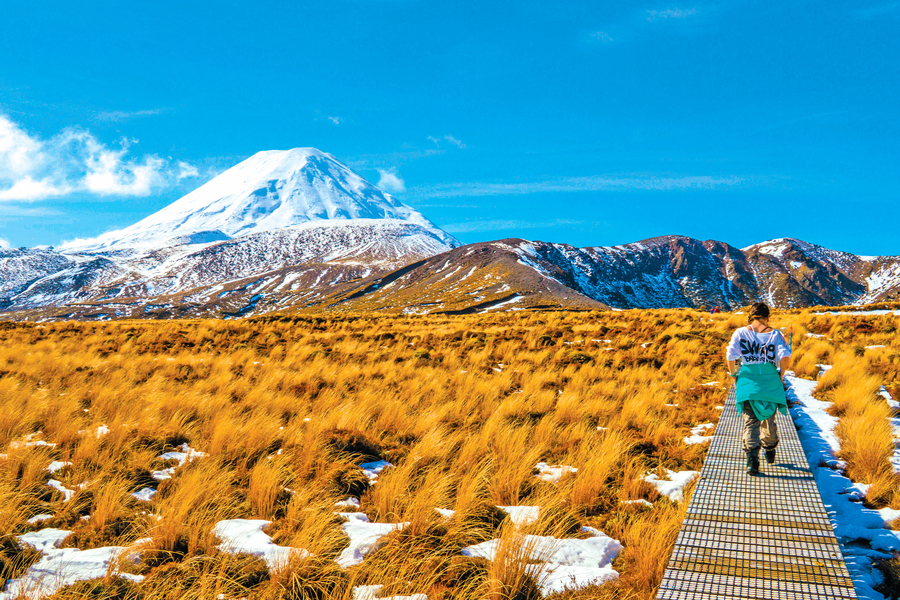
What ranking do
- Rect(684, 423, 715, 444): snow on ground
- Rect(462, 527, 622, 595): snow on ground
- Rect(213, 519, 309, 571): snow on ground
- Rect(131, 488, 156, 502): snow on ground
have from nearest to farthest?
1. Rect(462, 527, 622, 595): snow on ground
2. Rect(213, 519, 309, 571): snow on ground
3. Rect(131, 488, 156, 502): snow on ground
4. Rect(684, 423, 715, 444): snow on ground

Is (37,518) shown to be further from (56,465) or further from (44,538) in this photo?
(56,465)

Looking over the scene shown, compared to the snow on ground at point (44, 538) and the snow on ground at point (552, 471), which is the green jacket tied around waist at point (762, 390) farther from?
the snow on ground at point (44, 538)

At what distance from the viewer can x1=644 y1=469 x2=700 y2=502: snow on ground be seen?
464cm

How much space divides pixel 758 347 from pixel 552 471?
3069mm

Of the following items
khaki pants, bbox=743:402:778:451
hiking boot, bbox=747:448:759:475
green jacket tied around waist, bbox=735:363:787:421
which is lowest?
hiking boot, bbox=747:448:759:475

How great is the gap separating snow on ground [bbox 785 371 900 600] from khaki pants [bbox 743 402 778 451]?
560mm

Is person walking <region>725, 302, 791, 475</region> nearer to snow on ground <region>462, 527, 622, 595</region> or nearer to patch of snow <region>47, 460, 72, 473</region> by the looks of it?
snow on ground <region>462, 527, 622, 595</region>

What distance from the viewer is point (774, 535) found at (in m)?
3.42

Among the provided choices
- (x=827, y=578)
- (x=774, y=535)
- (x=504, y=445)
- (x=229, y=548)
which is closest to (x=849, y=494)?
(x=774, y=535)

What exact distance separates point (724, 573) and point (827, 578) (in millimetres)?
635

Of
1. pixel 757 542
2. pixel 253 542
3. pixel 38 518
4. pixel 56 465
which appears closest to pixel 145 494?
pixel 38 518

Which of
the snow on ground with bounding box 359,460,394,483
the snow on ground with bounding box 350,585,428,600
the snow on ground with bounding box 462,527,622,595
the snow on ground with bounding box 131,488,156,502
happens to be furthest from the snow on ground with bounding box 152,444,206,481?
the snow on ground with bounding box 462,527,622,595

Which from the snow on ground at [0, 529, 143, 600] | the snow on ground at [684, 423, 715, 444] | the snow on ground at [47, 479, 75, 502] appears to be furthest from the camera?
the snow on ground at [684, 423, 715, 444]

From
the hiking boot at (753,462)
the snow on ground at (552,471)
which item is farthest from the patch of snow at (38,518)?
the hiking boot at (753,462)
